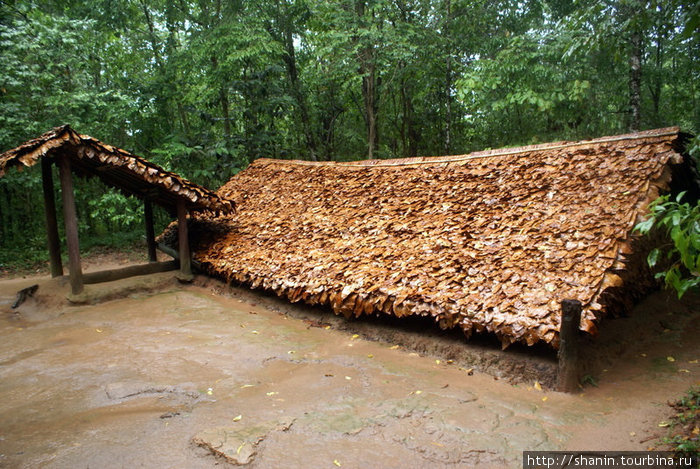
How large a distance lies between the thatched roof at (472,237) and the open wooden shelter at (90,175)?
34.2 inches

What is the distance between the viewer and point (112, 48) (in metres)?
13.0

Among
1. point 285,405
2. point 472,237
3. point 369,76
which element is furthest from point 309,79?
point 285,405

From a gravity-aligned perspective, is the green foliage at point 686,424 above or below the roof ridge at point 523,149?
below

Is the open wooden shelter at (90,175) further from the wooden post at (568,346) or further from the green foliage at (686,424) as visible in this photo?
the green foliage at (686,424)

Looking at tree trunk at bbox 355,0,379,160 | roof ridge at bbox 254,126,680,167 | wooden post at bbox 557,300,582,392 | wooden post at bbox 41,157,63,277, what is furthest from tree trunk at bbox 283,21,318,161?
wooden post at bbox 557,300,582,392

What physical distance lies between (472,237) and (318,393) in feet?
9.05

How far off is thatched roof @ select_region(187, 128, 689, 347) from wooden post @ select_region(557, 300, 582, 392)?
0.08 m

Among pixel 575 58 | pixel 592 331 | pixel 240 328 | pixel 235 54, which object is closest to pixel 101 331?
pixel 240 328

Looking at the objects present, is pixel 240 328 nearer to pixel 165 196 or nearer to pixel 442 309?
pixel 442 309

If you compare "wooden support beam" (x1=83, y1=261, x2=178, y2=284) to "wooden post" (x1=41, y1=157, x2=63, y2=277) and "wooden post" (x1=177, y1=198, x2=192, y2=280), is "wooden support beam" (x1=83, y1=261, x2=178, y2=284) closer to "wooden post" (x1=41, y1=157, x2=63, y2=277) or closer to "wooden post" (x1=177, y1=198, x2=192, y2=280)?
"wooden post" (x1=177, y1=198, x2=192, y2=280)

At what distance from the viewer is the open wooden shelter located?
6.19 metres

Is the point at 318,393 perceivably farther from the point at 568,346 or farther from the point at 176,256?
the point at 176,256

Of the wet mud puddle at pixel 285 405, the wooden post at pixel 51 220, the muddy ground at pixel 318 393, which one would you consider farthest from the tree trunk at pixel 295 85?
the wet mud puddle at pixel 285 405

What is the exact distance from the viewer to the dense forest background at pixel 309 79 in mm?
9773
